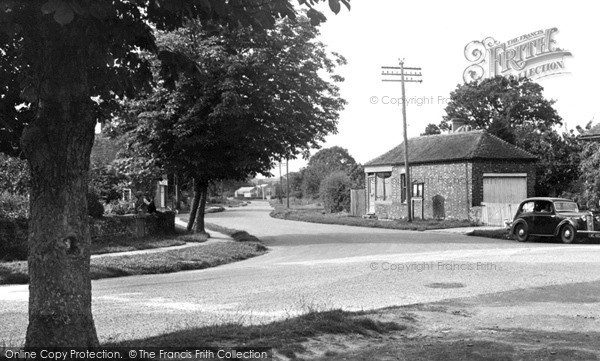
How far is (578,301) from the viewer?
9.56 m

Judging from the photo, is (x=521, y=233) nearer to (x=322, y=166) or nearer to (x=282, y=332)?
(x=282, y=332)

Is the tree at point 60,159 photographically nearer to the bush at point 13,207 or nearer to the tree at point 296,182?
the bush at point 13,207

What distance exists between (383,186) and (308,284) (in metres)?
32.2

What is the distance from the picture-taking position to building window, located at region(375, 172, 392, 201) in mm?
42844

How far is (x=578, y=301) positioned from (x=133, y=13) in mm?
7700

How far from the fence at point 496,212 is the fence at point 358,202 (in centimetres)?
1342

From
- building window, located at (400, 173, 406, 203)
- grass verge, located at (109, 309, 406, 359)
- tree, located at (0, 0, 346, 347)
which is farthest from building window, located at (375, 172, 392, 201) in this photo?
tree, located at (0, 0, 346, 347)

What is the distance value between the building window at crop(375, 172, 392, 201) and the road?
23.2 m

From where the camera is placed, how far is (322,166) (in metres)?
83.3

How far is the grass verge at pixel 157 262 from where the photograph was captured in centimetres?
1348

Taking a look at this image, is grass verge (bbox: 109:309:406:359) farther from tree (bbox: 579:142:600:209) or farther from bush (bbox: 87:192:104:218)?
tree (bbox: 579:142:600:209)

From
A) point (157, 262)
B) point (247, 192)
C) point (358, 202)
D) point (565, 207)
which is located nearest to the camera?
point (157, 262)

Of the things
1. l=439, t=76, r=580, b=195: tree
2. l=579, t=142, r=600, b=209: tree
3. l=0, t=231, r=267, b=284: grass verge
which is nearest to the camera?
l=0, t=231, r=267, b=284: grass verge

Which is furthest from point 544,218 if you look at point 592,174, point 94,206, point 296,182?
point 296,182
